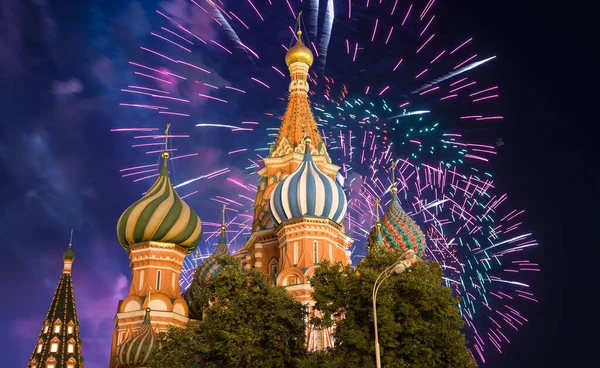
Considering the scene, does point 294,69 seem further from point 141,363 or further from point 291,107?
point 141,363

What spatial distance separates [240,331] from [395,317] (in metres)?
4.56

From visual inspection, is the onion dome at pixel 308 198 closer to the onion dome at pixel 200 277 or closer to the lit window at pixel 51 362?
the onion dome at pixel 200 277

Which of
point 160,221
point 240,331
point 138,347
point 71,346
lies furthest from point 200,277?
point 240,331

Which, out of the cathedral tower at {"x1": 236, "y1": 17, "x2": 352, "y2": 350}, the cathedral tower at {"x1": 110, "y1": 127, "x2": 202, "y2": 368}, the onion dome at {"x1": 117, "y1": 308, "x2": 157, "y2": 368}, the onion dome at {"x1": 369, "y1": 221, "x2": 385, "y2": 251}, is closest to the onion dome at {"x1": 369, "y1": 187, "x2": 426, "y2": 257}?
the onion dome at {"x1": 369, "y1": 221, "x2": 385, "y2": 251}

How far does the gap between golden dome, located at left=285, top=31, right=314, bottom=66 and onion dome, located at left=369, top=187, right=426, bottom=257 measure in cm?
1078

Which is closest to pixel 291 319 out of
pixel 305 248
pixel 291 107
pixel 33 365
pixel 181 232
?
pixel 305 248

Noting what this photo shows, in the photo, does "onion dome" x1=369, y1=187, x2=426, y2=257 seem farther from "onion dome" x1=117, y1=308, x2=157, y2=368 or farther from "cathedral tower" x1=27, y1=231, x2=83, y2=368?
"cathedral tower" x1=27, y1=231, x2=83, y2=368

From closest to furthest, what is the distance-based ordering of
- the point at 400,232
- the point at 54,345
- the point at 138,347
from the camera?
the point at 138,347, the point at 400,232, the point at 54,345

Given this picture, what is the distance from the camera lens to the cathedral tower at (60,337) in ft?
149

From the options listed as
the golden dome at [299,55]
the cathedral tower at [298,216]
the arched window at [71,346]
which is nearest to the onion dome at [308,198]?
the cathedral tower at [298,216]

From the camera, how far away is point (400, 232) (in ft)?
146

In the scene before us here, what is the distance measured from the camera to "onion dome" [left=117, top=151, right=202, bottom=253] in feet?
113

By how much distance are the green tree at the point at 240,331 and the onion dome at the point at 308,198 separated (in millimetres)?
10927

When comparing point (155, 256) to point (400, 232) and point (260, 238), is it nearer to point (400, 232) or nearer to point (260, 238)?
point (260, 238)
